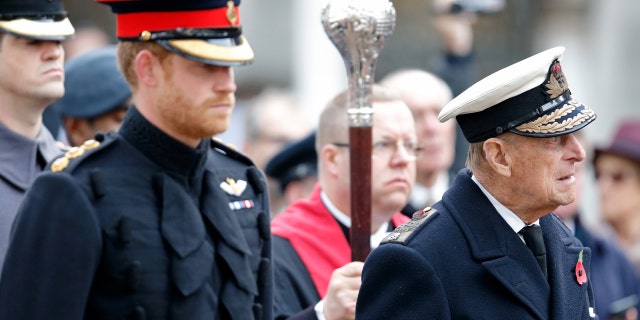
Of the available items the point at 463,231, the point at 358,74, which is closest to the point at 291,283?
Result: the point at 358,74

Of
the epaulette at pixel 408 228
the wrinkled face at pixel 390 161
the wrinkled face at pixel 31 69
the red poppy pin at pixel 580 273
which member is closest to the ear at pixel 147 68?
the wrinkled face at pixel 31 69

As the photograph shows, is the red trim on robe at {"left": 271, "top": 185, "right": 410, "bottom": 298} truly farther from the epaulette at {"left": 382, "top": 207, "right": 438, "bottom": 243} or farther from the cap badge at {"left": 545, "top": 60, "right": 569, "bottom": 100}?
the cap badge at {"left": 545, "top": 60, "right": 569, "bottom": 100}

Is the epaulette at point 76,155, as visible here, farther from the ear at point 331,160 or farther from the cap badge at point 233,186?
the ear at point 331,160

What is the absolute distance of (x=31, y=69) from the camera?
→ 5.62 metres

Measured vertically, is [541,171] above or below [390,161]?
above

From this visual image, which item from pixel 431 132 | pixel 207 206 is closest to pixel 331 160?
pixel 207 206

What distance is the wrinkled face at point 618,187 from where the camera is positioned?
9.66m

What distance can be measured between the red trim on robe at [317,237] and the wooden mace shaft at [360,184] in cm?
87

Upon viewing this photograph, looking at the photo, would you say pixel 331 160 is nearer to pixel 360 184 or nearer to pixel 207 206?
pixel 360 184

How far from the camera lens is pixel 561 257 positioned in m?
4.77

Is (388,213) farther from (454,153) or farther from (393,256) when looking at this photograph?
(454,153)

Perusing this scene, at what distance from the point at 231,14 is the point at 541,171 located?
3.72ft

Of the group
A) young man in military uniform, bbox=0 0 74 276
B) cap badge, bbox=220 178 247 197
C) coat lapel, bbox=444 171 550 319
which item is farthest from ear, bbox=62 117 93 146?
coat lapel, bbox=444 171 550 319

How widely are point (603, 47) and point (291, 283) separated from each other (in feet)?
36.2
